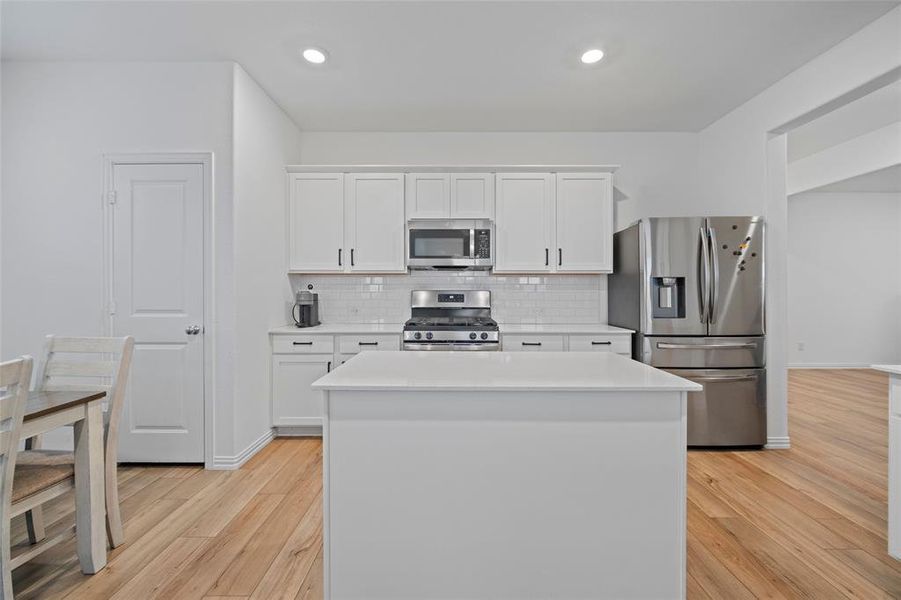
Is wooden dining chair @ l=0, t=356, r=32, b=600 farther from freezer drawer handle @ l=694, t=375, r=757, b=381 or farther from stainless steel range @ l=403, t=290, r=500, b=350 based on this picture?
freezer drawer handle @ l=694, t=375, r=757, b=381

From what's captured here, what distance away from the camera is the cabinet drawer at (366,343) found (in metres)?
3.71

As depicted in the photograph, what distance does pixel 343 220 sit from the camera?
405cm

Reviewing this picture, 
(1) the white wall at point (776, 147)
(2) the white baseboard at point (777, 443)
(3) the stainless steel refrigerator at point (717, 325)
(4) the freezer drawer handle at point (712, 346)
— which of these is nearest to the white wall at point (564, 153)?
(1) the white wall at point (776, 147)

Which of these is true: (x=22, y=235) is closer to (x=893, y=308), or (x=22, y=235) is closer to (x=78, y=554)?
(x=78, y=554)

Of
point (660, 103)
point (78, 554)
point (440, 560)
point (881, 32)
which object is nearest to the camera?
point (440, 560)

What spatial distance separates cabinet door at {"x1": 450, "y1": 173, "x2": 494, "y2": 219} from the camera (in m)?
4.05

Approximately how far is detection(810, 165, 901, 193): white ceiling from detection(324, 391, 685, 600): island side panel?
6077 mm

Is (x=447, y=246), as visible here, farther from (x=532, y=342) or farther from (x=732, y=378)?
(x=732, y=378)

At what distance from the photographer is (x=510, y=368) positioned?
191 centimetres

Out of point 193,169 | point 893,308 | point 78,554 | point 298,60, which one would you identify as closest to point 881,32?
point 298,60

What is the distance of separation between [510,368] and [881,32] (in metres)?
2.97

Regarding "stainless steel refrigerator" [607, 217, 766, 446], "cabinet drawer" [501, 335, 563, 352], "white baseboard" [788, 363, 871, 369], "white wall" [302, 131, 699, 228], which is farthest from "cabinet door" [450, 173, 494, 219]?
"white baseboard" [788, 363, 871, 369]

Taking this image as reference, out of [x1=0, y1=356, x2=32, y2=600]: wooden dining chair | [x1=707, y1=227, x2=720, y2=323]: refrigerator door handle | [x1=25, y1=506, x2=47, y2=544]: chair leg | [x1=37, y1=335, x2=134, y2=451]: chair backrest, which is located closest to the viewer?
[x1=0, y1=356, x2=32, y2=600]: wooden dining chair

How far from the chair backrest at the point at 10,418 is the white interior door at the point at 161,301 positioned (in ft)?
5.09
